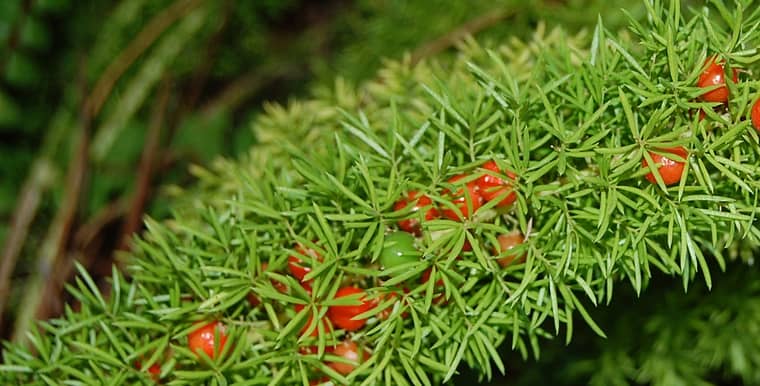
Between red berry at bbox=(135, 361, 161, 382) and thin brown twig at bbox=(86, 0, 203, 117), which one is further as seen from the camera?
thin brown twig at bbox=(86, 0, 203, 117)

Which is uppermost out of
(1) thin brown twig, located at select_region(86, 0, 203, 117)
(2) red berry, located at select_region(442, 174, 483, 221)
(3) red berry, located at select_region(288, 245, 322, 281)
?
(1) thin brown twig, located at select_region(86, 0, 203, 117)

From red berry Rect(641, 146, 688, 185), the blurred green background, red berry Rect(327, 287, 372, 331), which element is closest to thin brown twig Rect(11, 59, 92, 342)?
the blurred green background

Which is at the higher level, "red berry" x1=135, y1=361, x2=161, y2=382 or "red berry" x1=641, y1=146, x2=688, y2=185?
"red berry" x1=135, y1=361, x2=161, y2=382

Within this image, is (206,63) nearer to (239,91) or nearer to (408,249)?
(239,91)

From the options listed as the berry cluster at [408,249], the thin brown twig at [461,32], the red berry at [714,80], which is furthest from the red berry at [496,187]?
the thin brown twig at [461,32]

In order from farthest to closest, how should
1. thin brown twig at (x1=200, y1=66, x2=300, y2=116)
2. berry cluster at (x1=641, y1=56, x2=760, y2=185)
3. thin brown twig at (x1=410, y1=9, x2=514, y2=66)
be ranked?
thin brown twig at (x1=200, y1=66, x2=300, y2=116) → thin brown twig at (x1=410, y1=9, x2=514, y2=66) → berry cluster at (x1=641, y1=56, x2=760, y2=185)

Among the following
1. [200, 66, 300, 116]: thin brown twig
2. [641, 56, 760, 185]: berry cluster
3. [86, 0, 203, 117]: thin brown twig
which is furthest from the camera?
[200, 66, 300, 116]: thin brown twig

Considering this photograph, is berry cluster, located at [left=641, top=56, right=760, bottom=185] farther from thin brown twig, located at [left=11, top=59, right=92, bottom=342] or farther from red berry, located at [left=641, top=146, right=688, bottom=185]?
thin brown twig, located at [left=11, top=59, right=92, bottom=342]

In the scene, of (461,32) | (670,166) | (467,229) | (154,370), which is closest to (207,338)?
(154,370)
